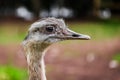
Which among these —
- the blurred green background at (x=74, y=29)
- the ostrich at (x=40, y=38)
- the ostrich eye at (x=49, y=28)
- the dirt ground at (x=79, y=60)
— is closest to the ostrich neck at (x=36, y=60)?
the ostrich at (x=40, y=38)

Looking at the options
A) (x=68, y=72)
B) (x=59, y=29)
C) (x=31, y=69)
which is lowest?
(x=68, y=72)

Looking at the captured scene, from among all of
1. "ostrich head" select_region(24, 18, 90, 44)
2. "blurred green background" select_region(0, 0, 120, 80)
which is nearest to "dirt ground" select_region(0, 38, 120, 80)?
"blurred green background" select_region(0, 0, 120, 80)

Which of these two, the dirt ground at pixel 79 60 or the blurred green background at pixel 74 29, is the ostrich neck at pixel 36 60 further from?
the dirt ground at pixel 79 60

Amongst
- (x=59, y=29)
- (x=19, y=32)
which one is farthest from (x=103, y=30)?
(x=59, y=29)

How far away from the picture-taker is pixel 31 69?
4.34 m

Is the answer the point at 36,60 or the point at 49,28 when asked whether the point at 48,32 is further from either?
the point at 36,60

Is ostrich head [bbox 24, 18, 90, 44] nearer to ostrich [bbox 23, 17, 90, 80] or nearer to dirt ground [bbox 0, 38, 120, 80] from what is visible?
ostrich [bbox 23, 17, 90, 80]

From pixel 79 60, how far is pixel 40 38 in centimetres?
616

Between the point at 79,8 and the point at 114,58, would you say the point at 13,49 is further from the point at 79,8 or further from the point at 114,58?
the point at 79,8

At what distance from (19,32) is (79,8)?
269 cm

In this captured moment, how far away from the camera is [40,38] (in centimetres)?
424

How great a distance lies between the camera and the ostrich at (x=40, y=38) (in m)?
4.22

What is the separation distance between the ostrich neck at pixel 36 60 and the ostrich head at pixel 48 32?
0.05 metres

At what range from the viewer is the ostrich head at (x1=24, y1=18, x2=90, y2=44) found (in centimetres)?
421
